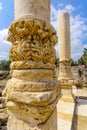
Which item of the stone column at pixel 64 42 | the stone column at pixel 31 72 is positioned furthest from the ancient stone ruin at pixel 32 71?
the stone column at pixel 64 42

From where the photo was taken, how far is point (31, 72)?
270cm

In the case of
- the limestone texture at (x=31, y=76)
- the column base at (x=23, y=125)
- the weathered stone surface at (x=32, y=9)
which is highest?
the weathered stone surface at (x=32, y=9)

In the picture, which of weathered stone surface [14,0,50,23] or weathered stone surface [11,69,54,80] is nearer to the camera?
weathered stone surface [11,69,54,80]

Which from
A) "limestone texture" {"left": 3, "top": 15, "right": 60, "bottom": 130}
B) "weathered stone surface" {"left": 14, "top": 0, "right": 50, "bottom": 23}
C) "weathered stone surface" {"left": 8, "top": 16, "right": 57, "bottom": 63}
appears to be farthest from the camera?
"weathered stone surface" {"left": 14, "top": 0, "right": 50, "bottom": 23}

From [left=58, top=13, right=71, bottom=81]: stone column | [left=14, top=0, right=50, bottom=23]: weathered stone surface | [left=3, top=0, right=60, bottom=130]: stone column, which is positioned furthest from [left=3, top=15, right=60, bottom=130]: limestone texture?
[left=58, top=13, right=71, bottom=81]: stone column

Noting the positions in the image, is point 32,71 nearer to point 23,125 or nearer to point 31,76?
point 31,76

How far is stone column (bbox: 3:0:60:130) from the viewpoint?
260cm

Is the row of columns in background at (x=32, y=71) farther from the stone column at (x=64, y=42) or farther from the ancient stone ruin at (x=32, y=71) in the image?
the stone column at (x=64, y=42)

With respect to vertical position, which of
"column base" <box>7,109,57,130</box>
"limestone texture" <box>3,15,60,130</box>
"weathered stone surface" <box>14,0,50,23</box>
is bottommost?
"column base" <box>7,109,57,130</box>

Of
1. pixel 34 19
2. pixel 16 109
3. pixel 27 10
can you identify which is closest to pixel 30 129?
pixel 16 109

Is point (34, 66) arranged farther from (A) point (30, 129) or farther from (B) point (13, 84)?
(A) point (30, 129)

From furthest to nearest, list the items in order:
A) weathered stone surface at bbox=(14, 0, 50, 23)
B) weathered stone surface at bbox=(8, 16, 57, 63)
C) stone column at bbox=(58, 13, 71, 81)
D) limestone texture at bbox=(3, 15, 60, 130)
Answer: stone column at bbox=(58, 13, 71, 81) < weathered stone surface at bbox=(14, 0, 50, 23) < weathered stone surface at bbox=(8, 16, 57, 63) < limestone texture at bbox=(3, 15, 60, 130)

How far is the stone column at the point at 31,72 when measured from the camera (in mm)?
2598

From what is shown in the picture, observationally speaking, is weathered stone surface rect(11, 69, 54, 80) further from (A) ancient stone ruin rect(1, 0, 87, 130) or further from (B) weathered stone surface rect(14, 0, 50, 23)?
(B) weathered stone surface rect(14, 0, 50, 23)
